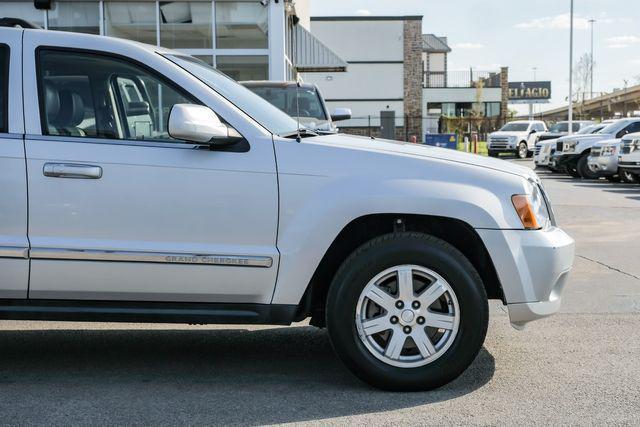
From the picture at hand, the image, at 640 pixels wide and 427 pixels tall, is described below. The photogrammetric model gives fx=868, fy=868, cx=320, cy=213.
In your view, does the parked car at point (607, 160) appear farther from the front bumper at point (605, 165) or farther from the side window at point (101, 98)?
the side window at point (101, 98)

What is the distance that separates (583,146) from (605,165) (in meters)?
2.50

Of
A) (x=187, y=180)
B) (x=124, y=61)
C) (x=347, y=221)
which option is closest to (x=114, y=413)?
(x=187, y=180)

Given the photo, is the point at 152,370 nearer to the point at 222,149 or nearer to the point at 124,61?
the point at 222,149

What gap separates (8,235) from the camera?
4.34 metres

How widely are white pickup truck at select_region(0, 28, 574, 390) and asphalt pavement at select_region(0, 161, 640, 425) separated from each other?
30cm

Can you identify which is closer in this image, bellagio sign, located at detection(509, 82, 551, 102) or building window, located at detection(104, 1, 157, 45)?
building window, located at detection(104, 1, 157, 45)

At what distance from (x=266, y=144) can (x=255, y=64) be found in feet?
46.8

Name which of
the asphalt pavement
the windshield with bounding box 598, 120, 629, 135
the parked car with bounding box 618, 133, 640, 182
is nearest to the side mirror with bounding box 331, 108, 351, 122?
the asphalt pavement

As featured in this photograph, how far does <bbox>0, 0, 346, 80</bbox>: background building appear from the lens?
58.0 ft

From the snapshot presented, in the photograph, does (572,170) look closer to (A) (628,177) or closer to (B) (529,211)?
(A) (628,177)

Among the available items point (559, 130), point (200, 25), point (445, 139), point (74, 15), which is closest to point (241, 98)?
point (200, 25)

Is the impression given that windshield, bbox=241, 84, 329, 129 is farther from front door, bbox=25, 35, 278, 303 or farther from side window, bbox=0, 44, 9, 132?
front door, bbox=25, 35, 278, 303

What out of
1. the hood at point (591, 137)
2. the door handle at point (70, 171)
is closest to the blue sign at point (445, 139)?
the hood at point (591, 137)

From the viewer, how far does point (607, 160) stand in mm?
21594
